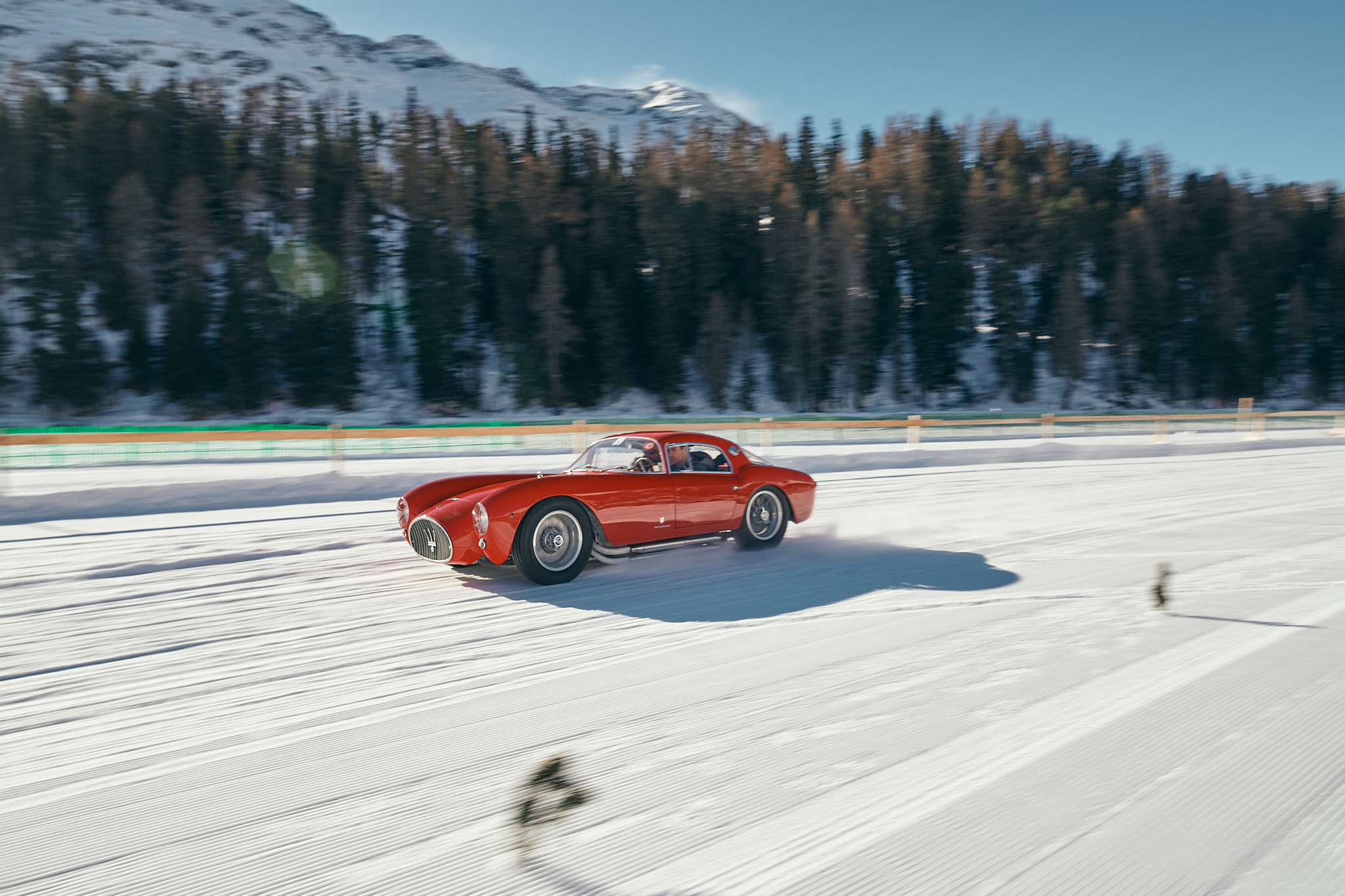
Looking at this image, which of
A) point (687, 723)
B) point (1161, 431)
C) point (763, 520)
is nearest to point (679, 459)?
point (763, 520)

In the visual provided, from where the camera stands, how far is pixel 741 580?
20.4 feet

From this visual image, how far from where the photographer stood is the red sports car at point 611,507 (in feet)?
19.1

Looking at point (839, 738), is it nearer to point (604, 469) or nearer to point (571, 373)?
point (604, 469)

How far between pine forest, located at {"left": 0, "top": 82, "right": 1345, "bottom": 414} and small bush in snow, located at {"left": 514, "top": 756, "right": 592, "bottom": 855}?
48480 millimetres

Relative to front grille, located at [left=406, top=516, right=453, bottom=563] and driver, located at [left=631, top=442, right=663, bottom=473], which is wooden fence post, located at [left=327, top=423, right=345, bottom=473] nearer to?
front grille, located at [left=406, top=516, right=453, bottom=563]

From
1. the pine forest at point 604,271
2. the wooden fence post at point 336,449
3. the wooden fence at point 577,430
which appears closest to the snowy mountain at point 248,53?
the pine forest at point 604,271

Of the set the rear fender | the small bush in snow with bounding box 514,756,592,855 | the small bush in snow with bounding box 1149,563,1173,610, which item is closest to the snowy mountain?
the rear fender

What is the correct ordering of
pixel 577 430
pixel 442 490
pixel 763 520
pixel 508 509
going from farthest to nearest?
pixel 577 430, pixel 763 520, pixel 442 490, pixel 508 509

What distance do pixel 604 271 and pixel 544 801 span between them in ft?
192

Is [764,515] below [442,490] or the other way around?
below

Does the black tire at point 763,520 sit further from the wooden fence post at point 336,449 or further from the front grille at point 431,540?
the wooden fence post at point 336,449

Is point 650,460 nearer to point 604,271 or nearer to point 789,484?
point 789,484

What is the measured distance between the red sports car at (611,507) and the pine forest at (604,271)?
4406cm

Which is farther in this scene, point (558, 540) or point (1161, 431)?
point (1161, 431)
